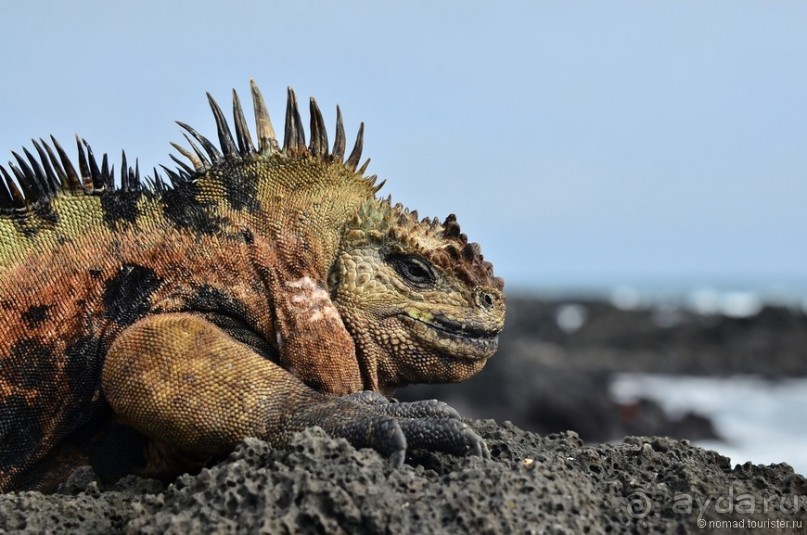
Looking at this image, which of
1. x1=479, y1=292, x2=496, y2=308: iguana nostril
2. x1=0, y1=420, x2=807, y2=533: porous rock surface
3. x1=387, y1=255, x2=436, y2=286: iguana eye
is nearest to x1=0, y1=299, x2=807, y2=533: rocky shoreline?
x1=0, y1=420, x2=807, y2=533: porous rock surface

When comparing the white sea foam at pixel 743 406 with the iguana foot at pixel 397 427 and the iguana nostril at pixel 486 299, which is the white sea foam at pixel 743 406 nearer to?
the iguana nostril at pixel 486 299

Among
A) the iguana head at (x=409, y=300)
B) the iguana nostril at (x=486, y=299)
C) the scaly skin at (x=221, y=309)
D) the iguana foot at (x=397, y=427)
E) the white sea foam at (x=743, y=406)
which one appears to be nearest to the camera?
the iguana foot at (x=397, y=427)

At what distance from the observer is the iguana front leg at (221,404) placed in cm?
335

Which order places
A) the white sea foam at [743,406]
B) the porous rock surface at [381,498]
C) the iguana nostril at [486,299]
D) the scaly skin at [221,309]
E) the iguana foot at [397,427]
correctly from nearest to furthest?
the porous rock surface at [381,498]
the iguana foot at [397,427]
the scaly skin at [221,309]
the iguana nostril at [486,299]
the white sea foam at [743,406]

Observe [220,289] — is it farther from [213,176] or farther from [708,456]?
[708,456]

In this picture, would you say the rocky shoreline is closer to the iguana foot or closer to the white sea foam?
the iguana foot

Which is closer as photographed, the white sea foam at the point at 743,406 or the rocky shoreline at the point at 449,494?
the rocky shoreline at the point at 449,494

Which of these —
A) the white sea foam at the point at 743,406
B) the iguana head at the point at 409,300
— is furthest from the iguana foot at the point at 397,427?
the white sea foam at the point at 743,406

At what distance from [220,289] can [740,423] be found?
52.4ft

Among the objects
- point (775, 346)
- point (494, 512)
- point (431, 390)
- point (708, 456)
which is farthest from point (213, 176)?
point (775, 346)

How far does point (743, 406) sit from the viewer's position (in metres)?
20.0

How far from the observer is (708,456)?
13.9 feet

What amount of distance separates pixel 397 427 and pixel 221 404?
668 mm

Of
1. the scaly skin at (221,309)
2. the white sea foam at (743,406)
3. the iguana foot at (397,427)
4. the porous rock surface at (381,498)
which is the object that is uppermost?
the white sea foam at (743,406)
